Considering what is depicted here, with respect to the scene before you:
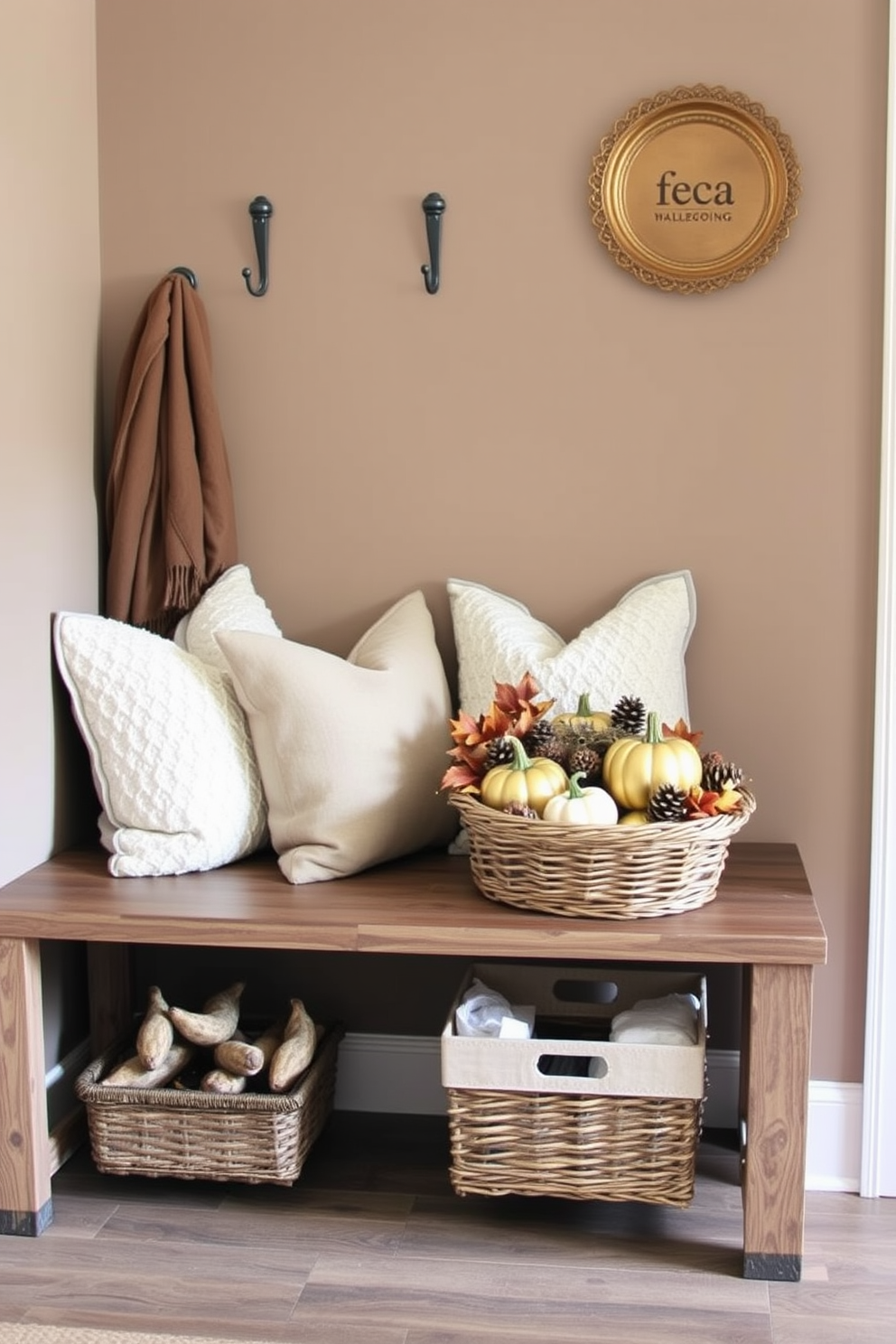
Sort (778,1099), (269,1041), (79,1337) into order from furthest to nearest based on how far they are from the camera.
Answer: (269,1041) → (778,1099) → (79,1337)

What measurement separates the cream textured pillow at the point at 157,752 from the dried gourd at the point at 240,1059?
1.00 ft

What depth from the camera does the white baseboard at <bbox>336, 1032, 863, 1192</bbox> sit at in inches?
101

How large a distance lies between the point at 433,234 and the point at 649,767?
109 centimetres

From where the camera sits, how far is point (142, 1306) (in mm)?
2064

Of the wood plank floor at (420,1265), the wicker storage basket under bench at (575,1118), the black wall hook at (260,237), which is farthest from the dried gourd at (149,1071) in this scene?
the black wall hook at (260,237)

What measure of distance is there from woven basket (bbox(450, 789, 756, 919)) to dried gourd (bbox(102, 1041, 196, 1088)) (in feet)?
2.11

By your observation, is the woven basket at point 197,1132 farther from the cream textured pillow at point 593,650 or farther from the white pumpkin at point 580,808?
the cream textured pillow at point 593,650

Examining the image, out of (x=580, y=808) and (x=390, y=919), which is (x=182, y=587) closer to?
(x=390, y=919)

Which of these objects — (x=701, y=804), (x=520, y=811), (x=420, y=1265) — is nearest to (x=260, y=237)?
(x=520, y=811)

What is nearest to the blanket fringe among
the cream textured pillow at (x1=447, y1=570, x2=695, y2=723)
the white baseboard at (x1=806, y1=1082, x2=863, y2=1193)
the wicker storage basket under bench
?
the cream textured pillow at (x1=447, y1=570, x2=695, y2=723)

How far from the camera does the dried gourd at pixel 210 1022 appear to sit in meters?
2.36

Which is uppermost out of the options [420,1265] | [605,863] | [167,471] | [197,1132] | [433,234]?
[433,234]

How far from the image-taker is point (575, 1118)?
7.14 ft

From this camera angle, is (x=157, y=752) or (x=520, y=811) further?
(x=157, y=752)
